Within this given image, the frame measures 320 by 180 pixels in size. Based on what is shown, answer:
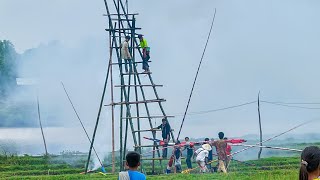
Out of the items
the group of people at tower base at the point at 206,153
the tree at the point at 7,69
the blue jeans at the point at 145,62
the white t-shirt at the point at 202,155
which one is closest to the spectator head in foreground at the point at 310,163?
the group of people at tower base at the point at 206,153

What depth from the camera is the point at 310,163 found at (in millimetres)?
Answer: 7770

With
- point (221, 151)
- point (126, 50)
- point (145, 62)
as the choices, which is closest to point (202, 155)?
point (221, 151)

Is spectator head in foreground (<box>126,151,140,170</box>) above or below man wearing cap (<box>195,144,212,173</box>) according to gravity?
below

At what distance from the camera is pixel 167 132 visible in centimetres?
2706

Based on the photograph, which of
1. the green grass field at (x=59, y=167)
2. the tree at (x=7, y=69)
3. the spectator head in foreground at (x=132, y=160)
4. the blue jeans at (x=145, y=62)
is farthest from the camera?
the tree at (x=7, y=69)

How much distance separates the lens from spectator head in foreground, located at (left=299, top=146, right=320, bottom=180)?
7730mm

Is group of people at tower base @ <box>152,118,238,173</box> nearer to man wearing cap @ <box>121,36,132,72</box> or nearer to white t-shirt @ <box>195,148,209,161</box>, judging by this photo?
white t-shirt @ <box>195,148,209,161</box>

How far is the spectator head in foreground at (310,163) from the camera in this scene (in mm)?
7730

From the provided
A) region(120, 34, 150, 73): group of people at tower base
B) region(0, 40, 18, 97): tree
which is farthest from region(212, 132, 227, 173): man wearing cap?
region(0, 40, 18, 97): tree

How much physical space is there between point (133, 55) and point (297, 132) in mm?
33934

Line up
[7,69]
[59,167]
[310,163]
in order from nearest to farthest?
1. [310,163]
2. [59,167]
3. [7,69]

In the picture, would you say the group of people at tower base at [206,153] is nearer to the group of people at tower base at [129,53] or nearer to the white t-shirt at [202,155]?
the white t-shirt at [202,155]

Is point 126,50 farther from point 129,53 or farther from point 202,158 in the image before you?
point 202,158

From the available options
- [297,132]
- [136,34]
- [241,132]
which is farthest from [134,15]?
[297,132]
